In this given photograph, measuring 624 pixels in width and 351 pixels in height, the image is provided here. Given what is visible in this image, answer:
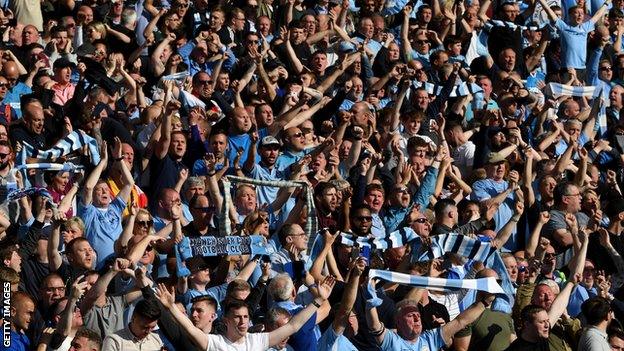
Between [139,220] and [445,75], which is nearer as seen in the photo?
[139,220]

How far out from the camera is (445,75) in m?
20.7

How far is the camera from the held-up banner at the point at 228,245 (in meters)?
14.4

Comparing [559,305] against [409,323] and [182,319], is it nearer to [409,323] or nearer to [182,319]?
[409,323]

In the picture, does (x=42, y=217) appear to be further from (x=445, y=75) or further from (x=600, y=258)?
(x=445, y=75)

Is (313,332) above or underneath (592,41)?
above

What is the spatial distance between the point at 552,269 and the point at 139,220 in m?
3.68

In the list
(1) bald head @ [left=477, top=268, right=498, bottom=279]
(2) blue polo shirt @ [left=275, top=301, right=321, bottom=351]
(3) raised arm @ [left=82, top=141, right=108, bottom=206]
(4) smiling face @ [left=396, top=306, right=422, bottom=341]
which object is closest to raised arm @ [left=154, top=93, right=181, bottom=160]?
(3) raised arm @ [left=82, top=141, right=108, bottom=206]

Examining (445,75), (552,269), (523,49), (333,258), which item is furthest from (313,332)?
(523,49)

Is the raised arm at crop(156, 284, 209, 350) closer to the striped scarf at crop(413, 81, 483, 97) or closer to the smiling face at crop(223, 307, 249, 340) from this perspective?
the smiling face at crop(223, 307, 249, 340)

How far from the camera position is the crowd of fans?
14.2 m

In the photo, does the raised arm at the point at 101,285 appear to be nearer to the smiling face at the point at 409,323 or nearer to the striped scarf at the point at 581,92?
the smiling face at the point at 409,323

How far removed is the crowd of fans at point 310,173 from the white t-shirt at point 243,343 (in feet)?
0.05

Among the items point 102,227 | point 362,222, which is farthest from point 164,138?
point 362,222
